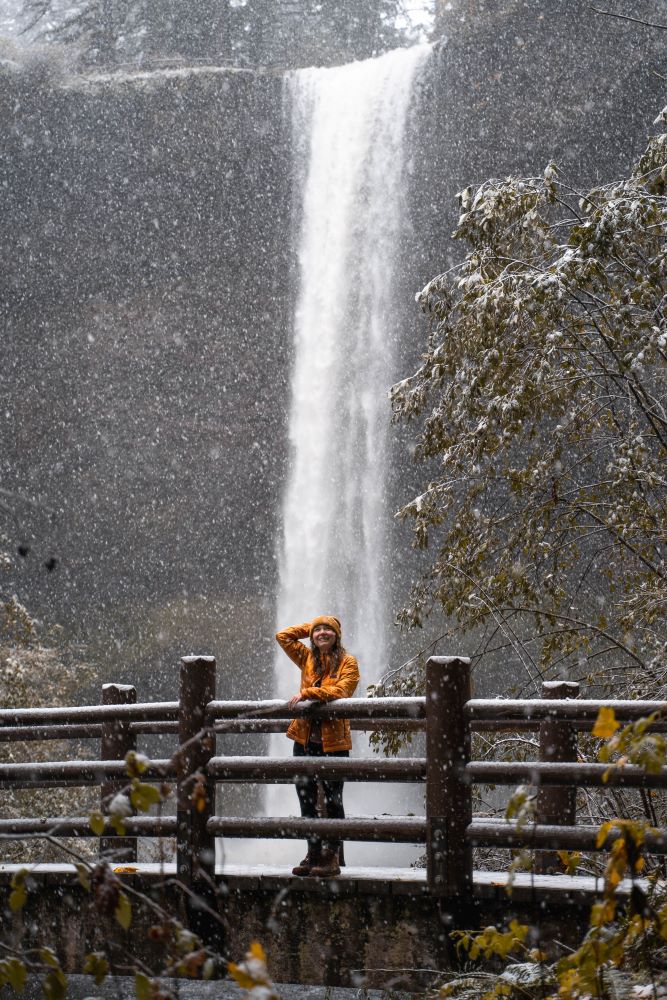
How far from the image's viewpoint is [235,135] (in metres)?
26.0

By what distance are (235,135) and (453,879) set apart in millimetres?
23272

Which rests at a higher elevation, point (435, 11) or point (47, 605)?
point (435, 11)

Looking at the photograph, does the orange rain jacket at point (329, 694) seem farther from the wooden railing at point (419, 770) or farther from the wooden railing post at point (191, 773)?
the wooden railing post at point (191, 773)

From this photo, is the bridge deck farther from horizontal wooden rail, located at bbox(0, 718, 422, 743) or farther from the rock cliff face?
the rock cliff face

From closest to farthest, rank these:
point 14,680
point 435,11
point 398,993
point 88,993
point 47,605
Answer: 1. point 398,993
2. point 88,993
3. point 14,680
4. point 47,605
5. point 435,11

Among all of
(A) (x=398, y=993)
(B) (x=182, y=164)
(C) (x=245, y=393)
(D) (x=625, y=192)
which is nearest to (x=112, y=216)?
(B) (x=182, y=164)

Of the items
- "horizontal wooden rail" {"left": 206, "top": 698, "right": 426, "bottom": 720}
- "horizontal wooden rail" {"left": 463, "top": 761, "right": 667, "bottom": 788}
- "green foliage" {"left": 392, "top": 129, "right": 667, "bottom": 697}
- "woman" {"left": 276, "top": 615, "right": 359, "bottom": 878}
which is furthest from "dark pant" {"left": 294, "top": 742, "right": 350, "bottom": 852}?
"green foliage" {"left": 392, "top": 129, "right": 667, "bottom": 697}

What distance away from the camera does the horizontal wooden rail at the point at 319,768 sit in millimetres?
5633

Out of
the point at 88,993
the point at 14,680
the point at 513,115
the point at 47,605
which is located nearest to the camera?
the point at 88,993

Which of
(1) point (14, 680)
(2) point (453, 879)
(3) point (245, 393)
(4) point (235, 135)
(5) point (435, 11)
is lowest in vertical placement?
(2) point (453, 879)

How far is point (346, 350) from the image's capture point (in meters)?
23.9

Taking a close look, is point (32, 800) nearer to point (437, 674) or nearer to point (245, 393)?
point (437, 674)

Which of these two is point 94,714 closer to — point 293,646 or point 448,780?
point 293,646

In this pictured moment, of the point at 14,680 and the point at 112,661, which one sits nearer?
the point at 14,680
